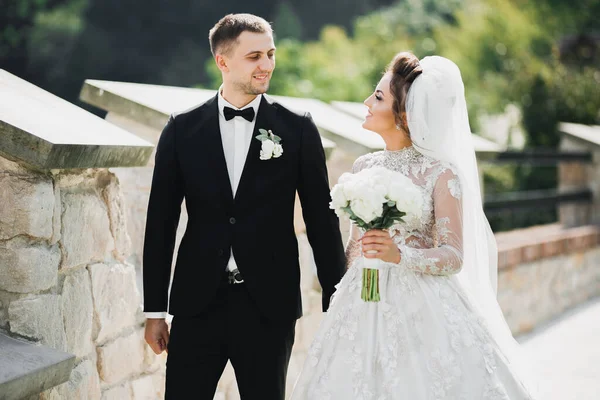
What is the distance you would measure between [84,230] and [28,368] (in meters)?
0.66

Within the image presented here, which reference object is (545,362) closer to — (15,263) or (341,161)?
(341,161)

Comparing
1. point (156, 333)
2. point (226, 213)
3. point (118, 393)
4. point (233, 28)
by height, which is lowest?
point (118, 393)

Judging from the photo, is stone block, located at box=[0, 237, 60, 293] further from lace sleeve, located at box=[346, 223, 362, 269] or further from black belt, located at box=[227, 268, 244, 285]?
lace sleeve, located at box=[346, 223, 362, 269]

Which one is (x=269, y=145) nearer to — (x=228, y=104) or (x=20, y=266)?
(x=228, y=104)

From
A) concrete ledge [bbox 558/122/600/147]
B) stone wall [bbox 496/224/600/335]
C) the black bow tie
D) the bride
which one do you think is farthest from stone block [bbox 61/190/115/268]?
concrete ledge [bbox 558/122/600/147]

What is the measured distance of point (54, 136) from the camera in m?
2.63

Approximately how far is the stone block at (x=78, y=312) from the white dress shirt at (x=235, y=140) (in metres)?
0.22

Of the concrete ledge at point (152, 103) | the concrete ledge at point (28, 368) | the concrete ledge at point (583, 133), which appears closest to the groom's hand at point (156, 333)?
the concrete ledge at point (28, 368)

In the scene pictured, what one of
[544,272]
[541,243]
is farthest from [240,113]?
[544,272]

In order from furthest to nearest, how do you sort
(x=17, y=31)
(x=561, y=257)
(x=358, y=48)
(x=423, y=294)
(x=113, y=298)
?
(x=17, y=31), (x=358, y=48), (x=561, y=257), (x=113, y=298), (x=423, y=294)

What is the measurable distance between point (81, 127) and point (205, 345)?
876mm

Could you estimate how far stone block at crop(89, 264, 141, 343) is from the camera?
10.1ft

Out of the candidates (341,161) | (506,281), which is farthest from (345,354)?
(506,281)

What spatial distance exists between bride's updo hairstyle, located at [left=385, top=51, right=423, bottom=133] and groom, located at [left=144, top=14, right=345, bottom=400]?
1.06 feet
